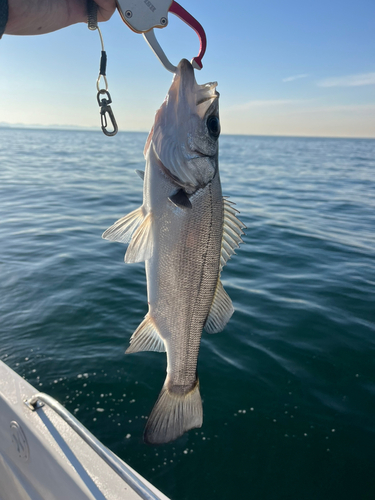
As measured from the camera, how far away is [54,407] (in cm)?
262

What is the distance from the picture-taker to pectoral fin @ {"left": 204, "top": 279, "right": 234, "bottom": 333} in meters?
2.32

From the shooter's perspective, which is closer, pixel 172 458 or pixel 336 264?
pixel 172 458

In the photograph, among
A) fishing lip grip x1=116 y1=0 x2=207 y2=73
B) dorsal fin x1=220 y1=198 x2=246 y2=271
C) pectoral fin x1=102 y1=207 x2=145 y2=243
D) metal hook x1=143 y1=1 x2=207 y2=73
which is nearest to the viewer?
fishing lip grip x1=116 y1=0 x2=207 y2=73

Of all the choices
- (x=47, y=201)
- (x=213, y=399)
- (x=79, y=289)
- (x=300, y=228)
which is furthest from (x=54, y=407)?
(x=47, y=201)

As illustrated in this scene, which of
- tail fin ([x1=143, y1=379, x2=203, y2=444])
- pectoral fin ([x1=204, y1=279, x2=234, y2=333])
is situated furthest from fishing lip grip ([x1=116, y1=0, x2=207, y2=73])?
tail fin ([x1=143, y1=379, x2=203, y2=444])

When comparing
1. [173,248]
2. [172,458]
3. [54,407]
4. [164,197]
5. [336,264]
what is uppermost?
[164,197]

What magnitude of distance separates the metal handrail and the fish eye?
2038 millimetres

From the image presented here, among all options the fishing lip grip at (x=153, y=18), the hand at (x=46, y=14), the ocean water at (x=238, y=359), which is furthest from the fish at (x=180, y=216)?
the ocean water at (x=238, y=359)

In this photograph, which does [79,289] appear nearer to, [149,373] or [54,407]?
[149,373]

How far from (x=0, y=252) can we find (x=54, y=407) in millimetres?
6449

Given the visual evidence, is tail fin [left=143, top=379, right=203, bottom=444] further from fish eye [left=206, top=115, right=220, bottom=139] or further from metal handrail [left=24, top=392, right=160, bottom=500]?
fish eye [left=206, top=115, right=220, bottom=139]

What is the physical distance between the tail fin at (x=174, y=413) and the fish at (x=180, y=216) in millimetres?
14

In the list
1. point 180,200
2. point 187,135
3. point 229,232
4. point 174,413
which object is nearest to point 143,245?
point 180,200

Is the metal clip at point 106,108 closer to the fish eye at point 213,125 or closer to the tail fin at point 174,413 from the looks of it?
the fish eye at point 213,125
